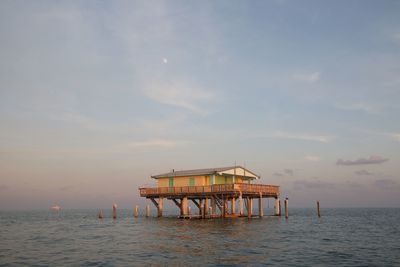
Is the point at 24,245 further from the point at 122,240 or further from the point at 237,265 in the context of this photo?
the point at 237,265

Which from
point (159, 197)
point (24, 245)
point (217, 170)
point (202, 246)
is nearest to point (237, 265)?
point (202, 246)

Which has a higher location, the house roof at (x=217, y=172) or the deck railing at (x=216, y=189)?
the house roof at (x=217, y=172)

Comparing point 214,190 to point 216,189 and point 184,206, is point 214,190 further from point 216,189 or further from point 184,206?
point 184,206

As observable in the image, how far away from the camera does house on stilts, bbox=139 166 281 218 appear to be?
165 ft

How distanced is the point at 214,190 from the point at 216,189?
13.3 inches

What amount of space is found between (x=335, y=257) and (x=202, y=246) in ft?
30.0

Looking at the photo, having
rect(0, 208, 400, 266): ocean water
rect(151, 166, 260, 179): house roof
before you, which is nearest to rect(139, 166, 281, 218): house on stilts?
rect(151, 166, 260, 179): house roof

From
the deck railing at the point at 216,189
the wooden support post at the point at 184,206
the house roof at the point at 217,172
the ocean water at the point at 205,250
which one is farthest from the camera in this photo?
the wooden support post at the point at 184,206

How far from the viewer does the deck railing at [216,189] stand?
4900cm

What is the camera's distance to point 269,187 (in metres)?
54.6

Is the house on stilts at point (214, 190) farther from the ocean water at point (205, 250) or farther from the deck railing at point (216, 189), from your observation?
the ocean water at point (205, 250)

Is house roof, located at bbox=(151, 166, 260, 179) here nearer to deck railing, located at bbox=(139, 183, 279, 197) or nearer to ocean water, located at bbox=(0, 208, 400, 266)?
deck railing, located at bbox=(139, 183, 279, 197)

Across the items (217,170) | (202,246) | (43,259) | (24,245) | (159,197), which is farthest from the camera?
(159,197)

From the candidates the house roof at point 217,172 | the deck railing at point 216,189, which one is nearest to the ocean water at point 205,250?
the deck railing at point 216,189
